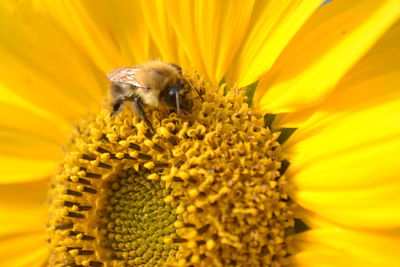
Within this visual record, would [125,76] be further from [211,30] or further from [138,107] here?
[211,30]

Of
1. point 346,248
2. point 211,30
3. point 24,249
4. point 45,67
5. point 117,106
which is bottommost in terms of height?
point 346,248

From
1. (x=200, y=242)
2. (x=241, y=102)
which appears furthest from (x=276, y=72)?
(x=200, y=242)

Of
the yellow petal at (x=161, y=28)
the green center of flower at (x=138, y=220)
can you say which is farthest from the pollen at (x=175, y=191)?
the yellow petal at (x=161, y=28)

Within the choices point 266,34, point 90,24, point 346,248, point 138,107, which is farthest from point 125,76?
point 346,248

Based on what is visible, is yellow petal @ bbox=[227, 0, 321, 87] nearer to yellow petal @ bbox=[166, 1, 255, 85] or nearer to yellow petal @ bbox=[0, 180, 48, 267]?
yellow petal @ bbox=[166, 1, 255, 85]

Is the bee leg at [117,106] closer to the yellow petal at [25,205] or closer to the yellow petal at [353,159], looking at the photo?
the yellow petal at [25,205]

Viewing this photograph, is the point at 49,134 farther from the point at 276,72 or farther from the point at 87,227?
the point at 276,72
